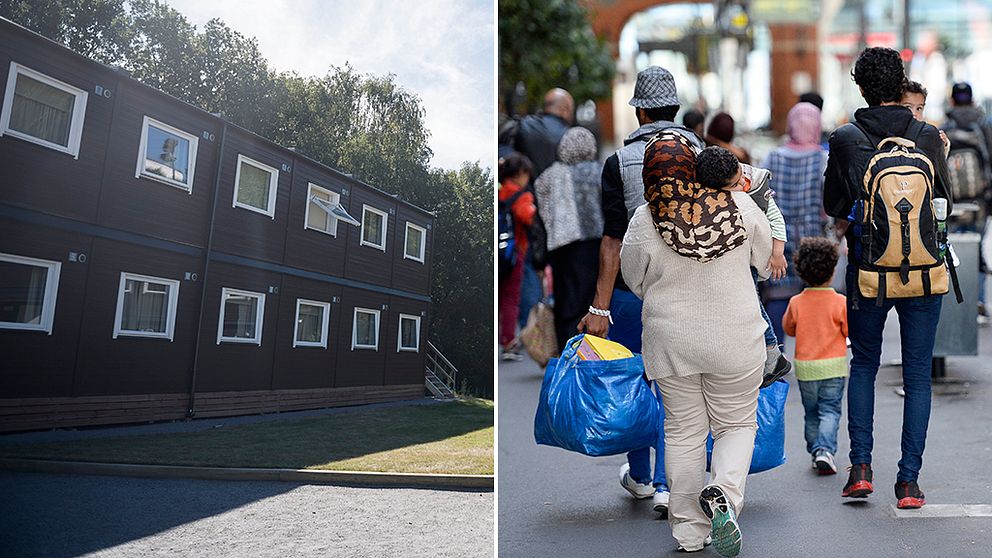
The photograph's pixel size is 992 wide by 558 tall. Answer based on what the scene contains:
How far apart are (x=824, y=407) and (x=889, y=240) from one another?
4.77 feet

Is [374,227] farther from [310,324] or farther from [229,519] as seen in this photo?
[229,519]

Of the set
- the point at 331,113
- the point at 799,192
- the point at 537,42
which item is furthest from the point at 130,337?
the point at 537,42

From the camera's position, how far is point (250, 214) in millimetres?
3822

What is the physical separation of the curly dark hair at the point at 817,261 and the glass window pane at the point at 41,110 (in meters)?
4.39

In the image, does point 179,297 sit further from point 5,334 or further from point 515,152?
point 515,152

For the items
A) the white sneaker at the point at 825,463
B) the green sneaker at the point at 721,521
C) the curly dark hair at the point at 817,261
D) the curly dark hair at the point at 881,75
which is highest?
the curly dark hair at the point at 881,75

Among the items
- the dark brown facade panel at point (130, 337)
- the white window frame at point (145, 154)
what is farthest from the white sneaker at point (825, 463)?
the white window frame at point (145, 154)

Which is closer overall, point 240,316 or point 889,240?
point 240,316

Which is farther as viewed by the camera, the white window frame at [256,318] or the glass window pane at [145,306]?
the white window frame at [256,318]

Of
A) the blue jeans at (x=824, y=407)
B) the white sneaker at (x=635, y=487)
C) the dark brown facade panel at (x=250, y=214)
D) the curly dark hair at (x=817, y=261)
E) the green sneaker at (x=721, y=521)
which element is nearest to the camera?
the dark brown facade panel at (x=250, y=214)

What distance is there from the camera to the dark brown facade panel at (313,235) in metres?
3.89

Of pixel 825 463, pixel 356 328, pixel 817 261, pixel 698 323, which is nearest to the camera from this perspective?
pixel 356 328

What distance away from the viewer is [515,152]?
11664 millimetres

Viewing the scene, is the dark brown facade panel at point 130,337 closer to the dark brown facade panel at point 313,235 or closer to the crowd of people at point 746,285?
the dark brown facade panel at point 313,235
